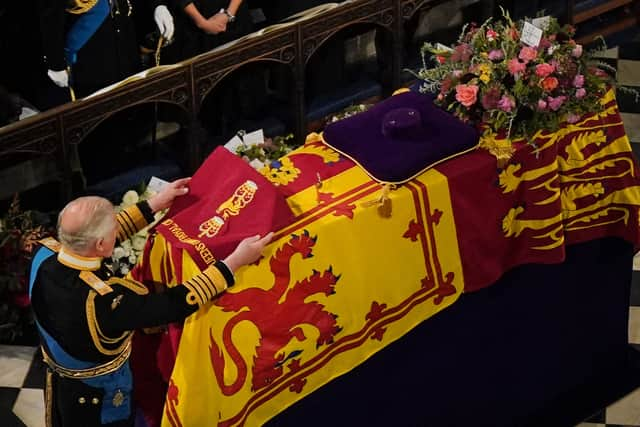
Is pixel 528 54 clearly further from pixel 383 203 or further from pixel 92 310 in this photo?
pixel 92 310

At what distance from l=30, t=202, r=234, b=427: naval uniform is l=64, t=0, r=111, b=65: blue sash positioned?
1.75m

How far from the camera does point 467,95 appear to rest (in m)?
4.52

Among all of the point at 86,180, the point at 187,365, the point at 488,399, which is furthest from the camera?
the point at 86,180

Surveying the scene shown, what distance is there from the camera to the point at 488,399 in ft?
16.0

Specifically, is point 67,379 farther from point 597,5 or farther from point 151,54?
point 597,5

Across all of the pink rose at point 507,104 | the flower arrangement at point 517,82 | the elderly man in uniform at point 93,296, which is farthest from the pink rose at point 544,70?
the elderly man in uniform at point 93,296

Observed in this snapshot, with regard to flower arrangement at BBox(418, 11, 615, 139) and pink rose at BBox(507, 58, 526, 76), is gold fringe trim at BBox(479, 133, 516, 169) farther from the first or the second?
pink rose at BBox(507, 58, 526, 76)

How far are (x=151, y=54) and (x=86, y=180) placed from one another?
2.49ft

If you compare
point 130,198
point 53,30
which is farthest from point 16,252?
point 53,30

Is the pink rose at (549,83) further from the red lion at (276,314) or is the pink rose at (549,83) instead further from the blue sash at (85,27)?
the blue sash at (85,27)

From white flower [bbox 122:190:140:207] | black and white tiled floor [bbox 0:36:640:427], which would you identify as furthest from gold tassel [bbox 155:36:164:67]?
black and white tiled floor [bbox 0:36:640:427]

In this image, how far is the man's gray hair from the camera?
12.5 ft

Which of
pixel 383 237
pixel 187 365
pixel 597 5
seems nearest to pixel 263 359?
pixel 187 365

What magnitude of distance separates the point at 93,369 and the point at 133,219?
55 centimetres
